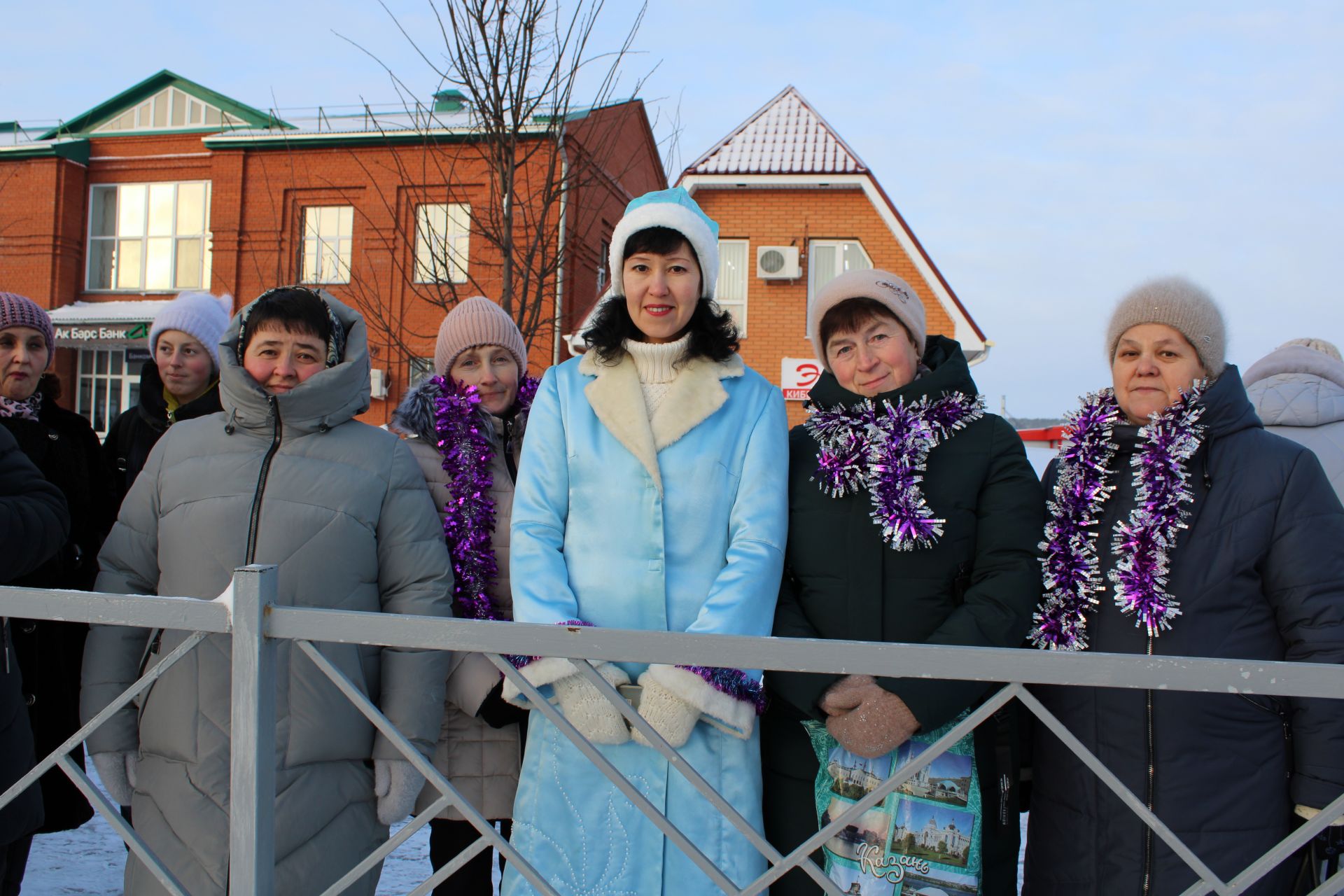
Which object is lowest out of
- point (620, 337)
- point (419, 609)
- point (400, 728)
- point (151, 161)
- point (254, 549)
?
point (400, 728)

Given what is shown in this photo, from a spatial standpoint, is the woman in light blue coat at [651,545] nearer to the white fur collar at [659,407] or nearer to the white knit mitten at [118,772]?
the white fur collar at [659,407]

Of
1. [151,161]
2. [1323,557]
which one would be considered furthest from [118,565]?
[151,161]

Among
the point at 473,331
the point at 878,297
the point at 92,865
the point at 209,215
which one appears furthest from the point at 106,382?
the point at 878,297

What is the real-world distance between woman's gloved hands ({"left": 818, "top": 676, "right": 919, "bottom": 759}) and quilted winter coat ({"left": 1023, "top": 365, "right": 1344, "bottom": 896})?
488mm

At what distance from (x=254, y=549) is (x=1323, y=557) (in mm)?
2373

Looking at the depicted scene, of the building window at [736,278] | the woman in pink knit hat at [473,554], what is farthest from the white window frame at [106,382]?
the woman in pink knit hat at [473,554]

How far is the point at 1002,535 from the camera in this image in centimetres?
208

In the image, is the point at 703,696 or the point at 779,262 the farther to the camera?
the point at 779,262

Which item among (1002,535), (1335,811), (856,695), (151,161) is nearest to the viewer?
(1335,811)

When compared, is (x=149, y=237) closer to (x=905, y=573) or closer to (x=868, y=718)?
(x=905, y=573)

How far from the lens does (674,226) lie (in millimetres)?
2230

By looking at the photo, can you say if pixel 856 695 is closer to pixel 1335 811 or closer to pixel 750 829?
pixel 750 829

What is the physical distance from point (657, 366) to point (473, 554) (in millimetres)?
763

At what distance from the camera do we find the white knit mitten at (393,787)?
85.2 inches
